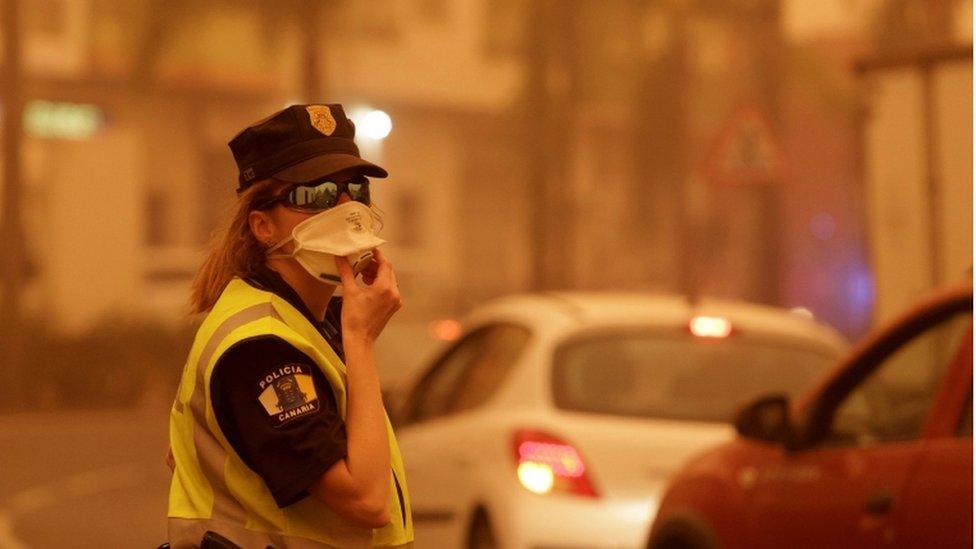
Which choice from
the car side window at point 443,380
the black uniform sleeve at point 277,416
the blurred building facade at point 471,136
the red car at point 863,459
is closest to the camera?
the black uniform sleeve at point 277,416

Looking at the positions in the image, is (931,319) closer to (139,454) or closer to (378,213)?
(378,213)

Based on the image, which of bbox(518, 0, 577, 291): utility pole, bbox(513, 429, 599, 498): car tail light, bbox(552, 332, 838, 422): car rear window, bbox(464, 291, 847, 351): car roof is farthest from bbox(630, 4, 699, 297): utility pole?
bbox(513, 429, 599, 498): car tail light

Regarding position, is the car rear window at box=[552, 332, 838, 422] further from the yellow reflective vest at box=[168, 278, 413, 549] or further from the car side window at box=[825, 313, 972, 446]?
the yellow reflective vest at box=[168, 278, 413, 549]

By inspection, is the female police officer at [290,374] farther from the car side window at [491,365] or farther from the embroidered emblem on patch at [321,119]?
the car side window at [491,365]

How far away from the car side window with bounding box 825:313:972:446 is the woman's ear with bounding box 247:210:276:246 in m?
2.43

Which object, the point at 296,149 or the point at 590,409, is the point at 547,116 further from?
the point at 296,149

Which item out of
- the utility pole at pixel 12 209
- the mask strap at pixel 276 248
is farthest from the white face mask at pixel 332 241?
the utility pole at pixel 12 209

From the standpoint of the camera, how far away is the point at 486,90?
52156 mm

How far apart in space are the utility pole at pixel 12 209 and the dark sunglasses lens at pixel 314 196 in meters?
28.0

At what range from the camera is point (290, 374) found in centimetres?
342

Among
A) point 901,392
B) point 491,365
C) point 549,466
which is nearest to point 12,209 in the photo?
point 491,365

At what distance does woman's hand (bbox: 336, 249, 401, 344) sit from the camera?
11.7 feet

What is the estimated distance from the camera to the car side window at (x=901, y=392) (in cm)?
571

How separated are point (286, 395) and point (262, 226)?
1.36ft
